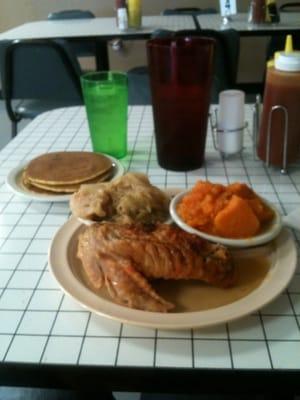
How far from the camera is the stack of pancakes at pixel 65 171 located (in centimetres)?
72

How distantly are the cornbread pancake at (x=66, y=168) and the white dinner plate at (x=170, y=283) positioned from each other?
17 centimetres

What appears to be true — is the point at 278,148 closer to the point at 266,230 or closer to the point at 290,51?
the point at 290,51

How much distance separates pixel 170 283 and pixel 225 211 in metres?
0.12

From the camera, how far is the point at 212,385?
405 mm

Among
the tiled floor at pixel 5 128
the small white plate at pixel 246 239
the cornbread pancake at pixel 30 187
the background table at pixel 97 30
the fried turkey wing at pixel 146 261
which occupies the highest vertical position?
the fried turkey wing at pixel 146 261

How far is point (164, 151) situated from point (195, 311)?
44cm

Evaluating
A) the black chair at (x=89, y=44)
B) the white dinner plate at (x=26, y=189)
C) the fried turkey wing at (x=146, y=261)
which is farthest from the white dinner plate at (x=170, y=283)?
the black chair at (x=89, y=44)

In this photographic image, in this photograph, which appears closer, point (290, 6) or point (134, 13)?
point (134, 13)

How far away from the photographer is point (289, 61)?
70 cm

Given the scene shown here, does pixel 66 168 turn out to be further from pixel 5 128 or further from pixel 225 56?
pixel 5 128

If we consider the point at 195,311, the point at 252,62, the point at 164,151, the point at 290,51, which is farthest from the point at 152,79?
the point at 252,62

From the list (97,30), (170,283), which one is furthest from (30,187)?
(97,30)

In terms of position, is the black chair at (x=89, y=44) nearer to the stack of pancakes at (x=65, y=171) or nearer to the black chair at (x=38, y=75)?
the black chair at (x=38, y=75)

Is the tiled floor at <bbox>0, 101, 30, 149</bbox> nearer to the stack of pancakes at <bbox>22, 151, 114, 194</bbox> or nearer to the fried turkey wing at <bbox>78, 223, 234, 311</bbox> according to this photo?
the stack of pancakes at <bbox>22, 151, 114, 194</bbox>
